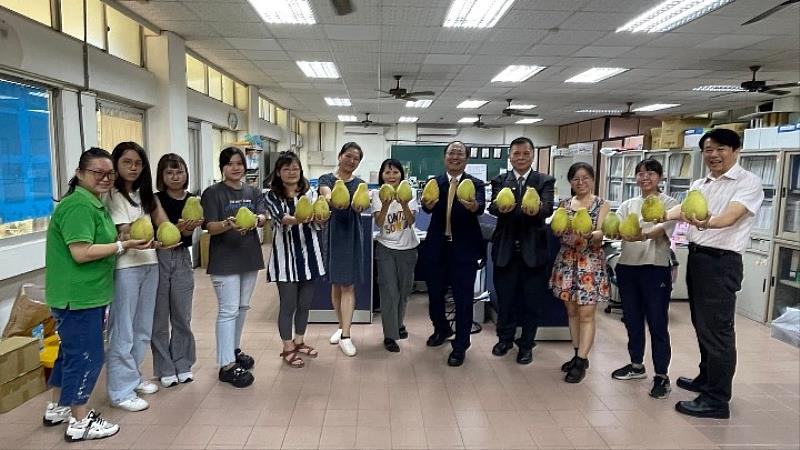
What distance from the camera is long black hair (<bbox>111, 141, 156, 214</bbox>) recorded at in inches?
98.3

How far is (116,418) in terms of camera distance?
102 inches

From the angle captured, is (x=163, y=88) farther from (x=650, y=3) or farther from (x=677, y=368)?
(x=677, y=368)

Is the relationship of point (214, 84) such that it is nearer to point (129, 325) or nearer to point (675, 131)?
point (129, 325)

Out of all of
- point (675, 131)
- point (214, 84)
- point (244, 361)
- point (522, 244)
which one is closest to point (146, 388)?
point (244, 361)

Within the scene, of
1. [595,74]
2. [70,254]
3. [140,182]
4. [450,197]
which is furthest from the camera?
[595,74]

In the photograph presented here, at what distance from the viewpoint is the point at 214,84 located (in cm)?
784

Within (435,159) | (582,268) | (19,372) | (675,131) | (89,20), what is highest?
(89,20)

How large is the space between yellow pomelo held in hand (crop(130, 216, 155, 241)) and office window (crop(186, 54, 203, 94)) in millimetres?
4997

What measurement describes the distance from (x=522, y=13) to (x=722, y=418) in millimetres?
3752

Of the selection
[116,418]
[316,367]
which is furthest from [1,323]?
[316,367]

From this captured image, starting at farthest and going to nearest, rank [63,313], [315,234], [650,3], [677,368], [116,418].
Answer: [650,3] < [677,368] < [315,234] < [116,418] < [63,313]

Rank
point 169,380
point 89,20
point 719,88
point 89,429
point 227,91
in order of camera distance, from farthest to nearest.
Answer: point 719,88 → point 227,91 → point 89,20 → point 169,380 → point 89,429

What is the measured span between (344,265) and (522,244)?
4.02ft

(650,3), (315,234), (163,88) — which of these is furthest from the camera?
(163,88)
